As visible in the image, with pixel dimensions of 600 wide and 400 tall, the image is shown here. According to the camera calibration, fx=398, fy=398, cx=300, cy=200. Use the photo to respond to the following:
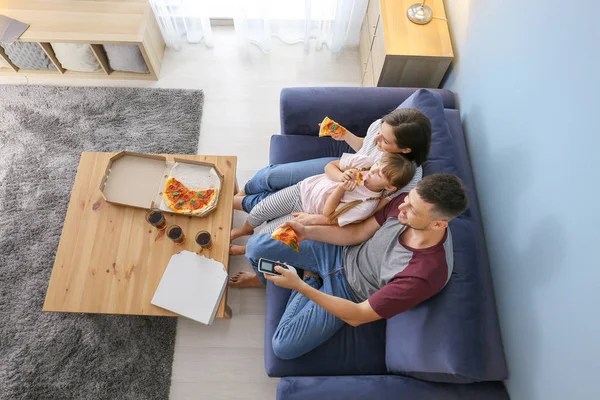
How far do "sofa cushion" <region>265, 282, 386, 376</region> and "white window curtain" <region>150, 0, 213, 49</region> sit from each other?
2295 mm

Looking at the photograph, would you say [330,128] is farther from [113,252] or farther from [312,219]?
[113,252]

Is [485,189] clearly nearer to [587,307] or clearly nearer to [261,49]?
[587,307]

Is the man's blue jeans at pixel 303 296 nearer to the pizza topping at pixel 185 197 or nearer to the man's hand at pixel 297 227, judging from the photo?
the man's hand at pixel 297 227

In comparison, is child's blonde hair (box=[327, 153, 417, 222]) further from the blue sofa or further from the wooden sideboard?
the wooden sideboard

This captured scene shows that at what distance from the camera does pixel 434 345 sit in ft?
4.94

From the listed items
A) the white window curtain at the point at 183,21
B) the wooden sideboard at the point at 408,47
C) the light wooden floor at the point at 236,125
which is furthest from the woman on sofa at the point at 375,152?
the white window curtain at the point at 183,21

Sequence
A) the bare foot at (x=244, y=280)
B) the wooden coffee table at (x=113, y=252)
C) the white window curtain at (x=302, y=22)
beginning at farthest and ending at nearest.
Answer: the white window curtain at (x=302, y=22) → the bare foot at (x=244, y=280) → the wooden coffee table at (x=113, y=252)

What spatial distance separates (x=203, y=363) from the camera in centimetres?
214

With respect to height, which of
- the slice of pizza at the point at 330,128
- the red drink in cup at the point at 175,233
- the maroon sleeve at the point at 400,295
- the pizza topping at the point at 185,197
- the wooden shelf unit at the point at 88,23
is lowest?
the red drink in cup at the point at 175,233

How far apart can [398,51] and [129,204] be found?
5.50 ft

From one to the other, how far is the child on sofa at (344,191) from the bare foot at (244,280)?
13.9 inches

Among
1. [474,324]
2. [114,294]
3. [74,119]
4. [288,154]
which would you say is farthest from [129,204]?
[474,324]

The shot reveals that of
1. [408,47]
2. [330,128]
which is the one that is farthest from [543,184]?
[408,47]

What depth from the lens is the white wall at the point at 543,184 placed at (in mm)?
1269
